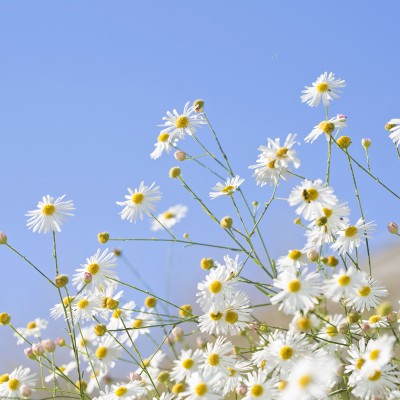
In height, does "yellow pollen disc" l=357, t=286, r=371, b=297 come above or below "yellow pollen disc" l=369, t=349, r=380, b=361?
above

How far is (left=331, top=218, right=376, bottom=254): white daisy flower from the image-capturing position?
2.40m

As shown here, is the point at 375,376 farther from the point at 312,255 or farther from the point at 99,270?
the point at 99,270

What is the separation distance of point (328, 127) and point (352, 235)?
41cm

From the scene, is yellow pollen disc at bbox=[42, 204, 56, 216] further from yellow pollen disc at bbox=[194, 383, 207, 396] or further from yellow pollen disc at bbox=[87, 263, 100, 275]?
yellow pollen disc at bbox=[194, 383, 207, 396]

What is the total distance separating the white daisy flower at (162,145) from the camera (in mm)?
2842

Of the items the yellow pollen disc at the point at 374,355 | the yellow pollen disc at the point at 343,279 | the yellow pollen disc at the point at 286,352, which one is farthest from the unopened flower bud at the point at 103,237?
the yellow pollen disc at the point at 374,355

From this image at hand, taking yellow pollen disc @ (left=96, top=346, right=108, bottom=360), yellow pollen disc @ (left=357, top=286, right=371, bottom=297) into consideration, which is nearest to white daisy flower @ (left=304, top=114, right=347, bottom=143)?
yellow pollen disc @ (left=357, top=286, right=371, bottom=297)

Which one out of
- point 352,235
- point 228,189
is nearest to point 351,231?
point 352,235

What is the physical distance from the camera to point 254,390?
6.81 feet

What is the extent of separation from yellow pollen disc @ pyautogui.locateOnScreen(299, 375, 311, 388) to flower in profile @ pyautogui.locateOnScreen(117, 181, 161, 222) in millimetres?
1277

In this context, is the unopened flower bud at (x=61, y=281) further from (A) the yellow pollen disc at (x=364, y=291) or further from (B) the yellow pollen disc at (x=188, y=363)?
(A) the yellow pollen disc at (x=364, y=291)

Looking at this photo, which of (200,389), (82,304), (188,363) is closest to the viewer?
(200,389)

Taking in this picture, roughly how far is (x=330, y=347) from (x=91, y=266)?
935 millimetres

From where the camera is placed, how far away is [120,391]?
2.56m
